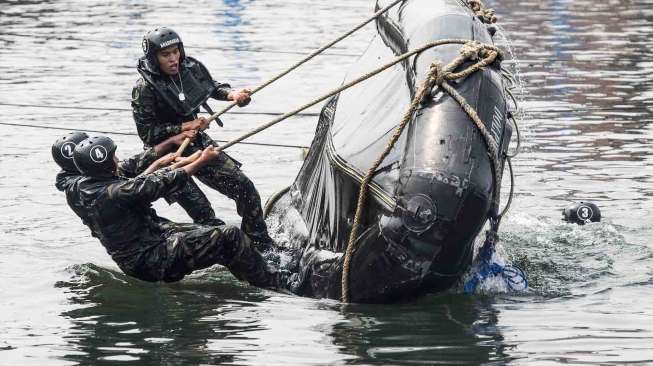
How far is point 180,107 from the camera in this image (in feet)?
32.2

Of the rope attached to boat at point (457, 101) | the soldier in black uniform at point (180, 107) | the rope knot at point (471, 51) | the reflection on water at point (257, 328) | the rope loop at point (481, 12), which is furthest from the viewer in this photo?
the rope loop at point (481, 12)

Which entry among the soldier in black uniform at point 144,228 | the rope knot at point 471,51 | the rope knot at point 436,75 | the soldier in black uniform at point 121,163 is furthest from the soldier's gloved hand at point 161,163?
the rope knot at point 471,51

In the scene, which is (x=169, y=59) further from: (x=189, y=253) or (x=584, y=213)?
(x=584, y=213)

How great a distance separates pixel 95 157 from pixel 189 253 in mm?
899

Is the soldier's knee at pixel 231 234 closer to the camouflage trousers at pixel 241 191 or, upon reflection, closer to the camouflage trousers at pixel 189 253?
the camouflage trousers at pixel 189 253

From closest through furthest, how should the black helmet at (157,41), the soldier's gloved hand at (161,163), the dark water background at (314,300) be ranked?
the dark water background at (314,300) < the soldier's gloved hand at (161,163) < the black helmet at (157,41)

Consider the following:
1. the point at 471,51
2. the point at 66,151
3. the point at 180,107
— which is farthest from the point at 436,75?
the point at 66,151

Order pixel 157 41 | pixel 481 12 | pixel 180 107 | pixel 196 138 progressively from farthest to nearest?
pixel 481 12
pixel 196 138
pixel 180 107
pixel 157 41

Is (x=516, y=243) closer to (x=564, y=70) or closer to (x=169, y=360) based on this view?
(x=169, y=360)

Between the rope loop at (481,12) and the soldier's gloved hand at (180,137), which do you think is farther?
the rope loop at (481,12)

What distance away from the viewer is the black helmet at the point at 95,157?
8609 millimetres

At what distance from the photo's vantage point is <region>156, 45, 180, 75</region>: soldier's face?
31.7 feet

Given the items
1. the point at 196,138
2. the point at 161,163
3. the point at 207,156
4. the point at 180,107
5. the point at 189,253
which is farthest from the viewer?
the point at 196,138

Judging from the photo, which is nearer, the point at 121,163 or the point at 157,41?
the point at 157,41
